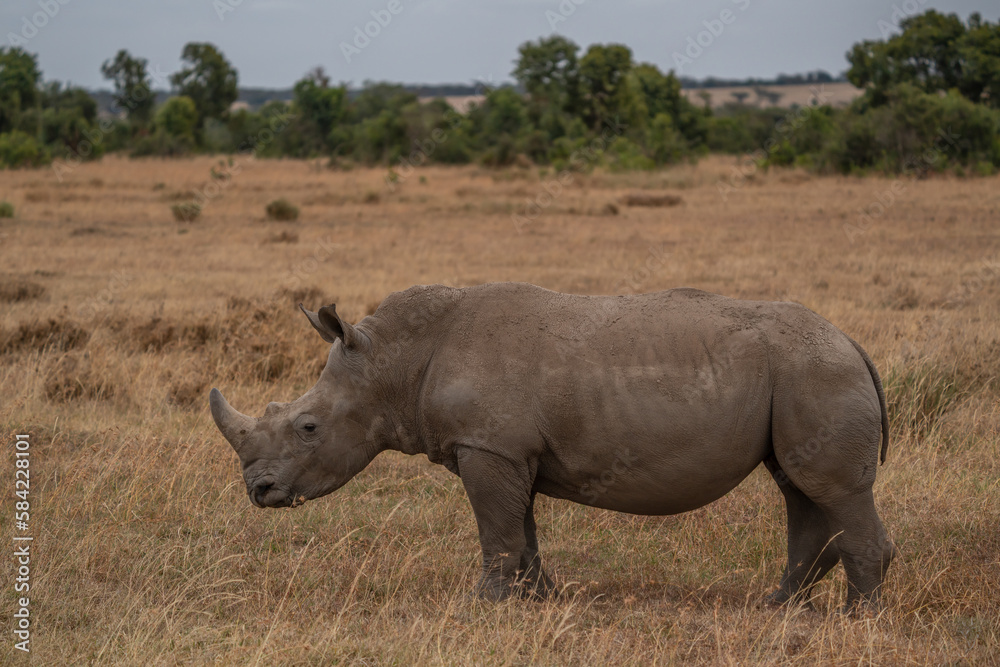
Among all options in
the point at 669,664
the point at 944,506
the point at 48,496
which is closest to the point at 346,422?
the point at 669,664

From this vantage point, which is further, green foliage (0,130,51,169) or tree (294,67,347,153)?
tree (294,67,347,153)

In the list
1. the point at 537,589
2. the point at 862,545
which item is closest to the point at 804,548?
the point at 862,545

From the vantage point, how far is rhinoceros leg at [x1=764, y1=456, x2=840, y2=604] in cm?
491

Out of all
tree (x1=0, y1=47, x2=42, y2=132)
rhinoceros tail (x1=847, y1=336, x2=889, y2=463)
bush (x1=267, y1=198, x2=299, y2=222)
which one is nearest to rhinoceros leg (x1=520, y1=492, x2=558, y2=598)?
rhinoceros tail (x1=847, y1=336, x2=889, y2=463)

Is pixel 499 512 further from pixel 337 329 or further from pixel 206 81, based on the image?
pixel 206 81

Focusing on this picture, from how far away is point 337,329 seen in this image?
16.0ft

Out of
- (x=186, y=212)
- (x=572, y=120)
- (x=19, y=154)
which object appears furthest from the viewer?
(x=572, y=120)

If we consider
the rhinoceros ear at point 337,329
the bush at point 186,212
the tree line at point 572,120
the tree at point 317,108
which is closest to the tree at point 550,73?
the tree line at point 572,120

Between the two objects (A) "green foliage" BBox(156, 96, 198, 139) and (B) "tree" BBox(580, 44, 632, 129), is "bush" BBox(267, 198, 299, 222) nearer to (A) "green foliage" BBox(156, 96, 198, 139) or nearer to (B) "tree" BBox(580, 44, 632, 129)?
(B) "tree" BBox(580, 44, 632, 129)

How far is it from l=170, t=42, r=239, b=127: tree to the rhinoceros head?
197 ft

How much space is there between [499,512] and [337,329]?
1167 millimetres

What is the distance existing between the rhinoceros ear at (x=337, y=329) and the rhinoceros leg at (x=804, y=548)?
6.75ft

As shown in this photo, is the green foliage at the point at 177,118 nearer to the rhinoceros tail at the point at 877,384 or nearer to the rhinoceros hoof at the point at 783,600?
the rhinoceros hoof at the point at 783,600

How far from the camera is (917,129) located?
105 ft
